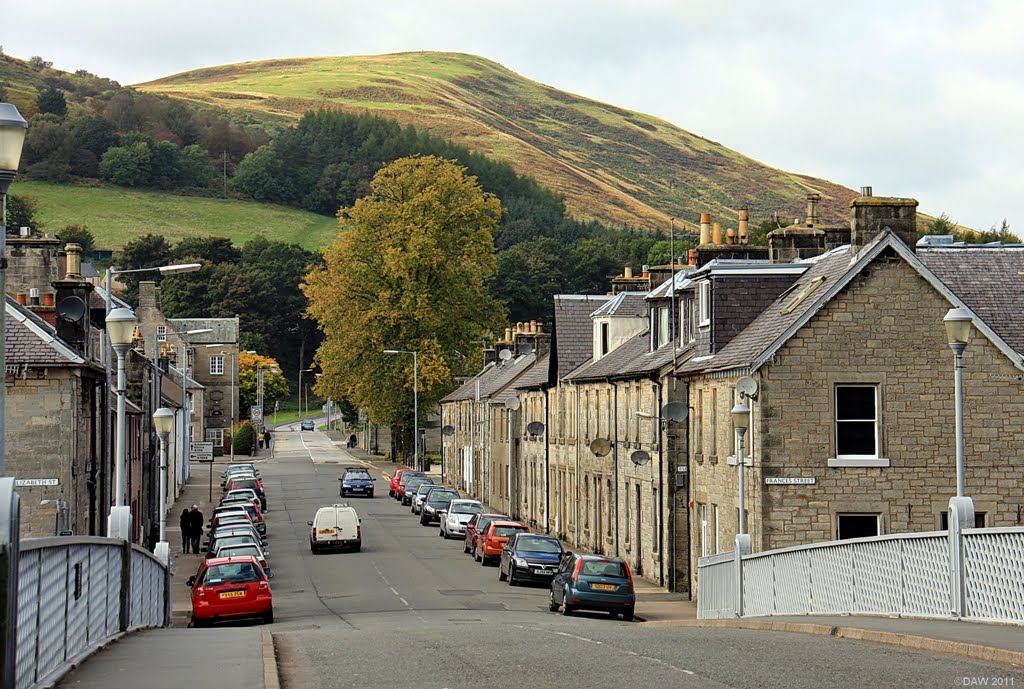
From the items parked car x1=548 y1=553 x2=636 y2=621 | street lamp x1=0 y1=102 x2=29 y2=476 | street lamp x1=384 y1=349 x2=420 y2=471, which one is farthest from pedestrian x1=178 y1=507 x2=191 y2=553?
street lamp x1=0 y1=102 x2=29 y2=476

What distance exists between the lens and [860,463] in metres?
32.2

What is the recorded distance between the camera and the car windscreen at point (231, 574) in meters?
31.0

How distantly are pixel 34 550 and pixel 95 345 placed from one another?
111 ft

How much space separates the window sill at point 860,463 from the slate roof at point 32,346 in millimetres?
18378

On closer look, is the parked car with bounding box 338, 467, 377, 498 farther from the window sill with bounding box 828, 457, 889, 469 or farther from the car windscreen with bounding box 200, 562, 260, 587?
the window sill with bounding box 828, 457, 889, 469

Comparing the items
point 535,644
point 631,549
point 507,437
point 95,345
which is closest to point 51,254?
point 95,345

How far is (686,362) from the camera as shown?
38469 mm

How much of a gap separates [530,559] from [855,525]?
37.1 ft

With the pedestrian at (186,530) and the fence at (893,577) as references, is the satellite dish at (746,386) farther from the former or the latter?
the pedestrian at (186,530)

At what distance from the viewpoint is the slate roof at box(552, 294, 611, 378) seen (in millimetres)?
56500

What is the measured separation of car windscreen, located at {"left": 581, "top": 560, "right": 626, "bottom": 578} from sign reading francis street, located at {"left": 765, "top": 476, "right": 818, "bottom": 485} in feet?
13.0

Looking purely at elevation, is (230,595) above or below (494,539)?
above

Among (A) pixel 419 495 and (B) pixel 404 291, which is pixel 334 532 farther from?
(B) pixel 404 291

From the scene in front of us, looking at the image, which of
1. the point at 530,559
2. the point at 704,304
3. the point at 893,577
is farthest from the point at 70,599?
the point at 530,559
